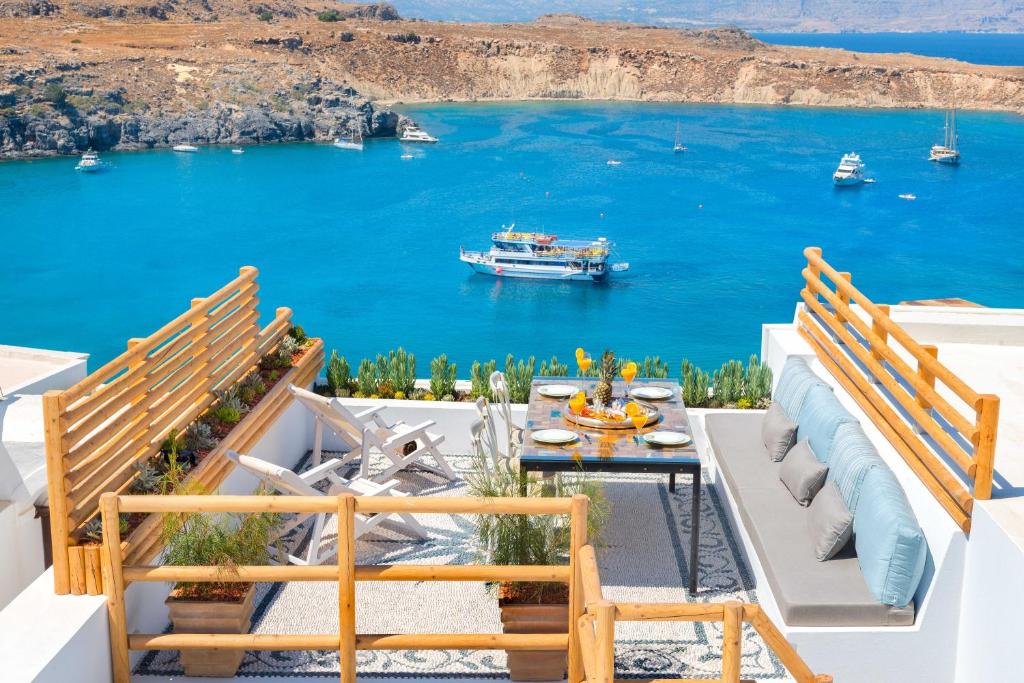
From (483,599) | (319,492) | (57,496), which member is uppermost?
(57,496)

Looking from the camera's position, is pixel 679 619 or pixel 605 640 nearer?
pixel 605 640

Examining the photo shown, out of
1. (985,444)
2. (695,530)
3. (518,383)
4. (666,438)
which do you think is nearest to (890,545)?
(985,444)

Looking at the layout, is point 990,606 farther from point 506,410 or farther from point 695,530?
point 506,410

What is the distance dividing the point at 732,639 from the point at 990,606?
6.20 ft

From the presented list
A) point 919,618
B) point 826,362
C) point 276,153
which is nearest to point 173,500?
point 919,618

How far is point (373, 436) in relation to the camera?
7.55 metres

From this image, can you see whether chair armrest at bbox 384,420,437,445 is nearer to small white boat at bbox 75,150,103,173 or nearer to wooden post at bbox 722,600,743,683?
wooden post at bbox 722,600,743,683

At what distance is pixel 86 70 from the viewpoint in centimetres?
6669

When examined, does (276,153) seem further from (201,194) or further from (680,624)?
(680,624)

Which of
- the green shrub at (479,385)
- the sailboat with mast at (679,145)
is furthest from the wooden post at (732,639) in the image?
the sailboat with mast at (679,145)

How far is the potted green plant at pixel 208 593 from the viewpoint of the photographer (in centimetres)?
548

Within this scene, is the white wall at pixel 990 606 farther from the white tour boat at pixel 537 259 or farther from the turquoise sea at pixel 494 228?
the white tour boat at pixel 537 259

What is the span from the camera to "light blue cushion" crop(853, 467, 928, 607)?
540 centimetres

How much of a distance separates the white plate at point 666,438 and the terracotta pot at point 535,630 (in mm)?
1507
